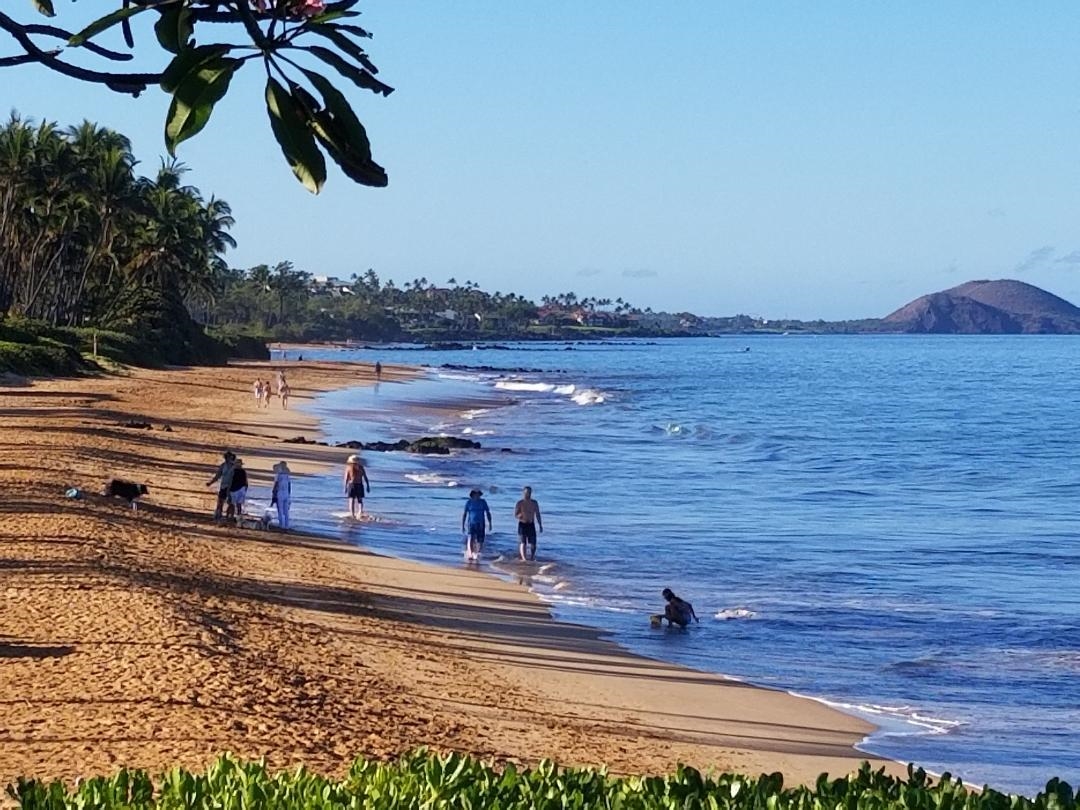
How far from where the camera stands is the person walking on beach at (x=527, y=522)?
20203 millimetres

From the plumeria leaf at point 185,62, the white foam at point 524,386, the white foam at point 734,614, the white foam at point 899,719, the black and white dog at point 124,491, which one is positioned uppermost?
the plumeria leaf at point 185,62

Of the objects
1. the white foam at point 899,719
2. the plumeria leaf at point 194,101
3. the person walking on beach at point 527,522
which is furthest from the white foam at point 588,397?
the plumeria leaf at point 194,101

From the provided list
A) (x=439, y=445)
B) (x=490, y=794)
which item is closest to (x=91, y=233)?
(x=439, y=445)

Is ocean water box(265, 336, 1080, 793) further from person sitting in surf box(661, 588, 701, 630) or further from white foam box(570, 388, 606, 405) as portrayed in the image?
white foam box(570, 388, 606, 405)

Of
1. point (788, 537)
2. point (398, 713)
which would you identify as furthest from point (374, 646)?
point (788, 537)

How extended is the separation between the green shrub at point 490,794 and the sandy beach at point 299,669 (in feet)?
9.67

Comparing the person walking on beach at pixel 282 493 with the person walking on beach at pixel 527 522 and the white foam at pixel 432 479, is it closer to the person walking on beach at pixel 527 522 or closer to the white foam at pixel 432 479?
the person walking on beach at pixel 527 522

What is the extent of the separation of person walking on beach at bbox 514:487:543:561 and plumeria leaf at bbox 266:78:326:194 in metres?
17.4

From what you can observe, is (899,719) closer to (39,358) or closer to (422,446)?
(422,446)

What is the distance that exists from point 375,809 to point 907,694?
33.4ft

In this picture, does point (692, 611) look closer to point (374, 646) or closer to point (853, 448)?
point (374, 646)

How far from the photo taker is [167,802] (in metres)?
4.51

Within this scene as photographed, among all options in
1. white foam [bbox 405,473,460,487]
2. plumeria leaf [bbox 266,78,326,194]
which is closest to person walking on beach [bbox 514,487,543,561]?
white foam [bbox 405,473,460,487]

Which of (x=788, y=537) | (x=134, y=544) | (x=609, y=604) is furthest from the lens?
(x=788, y=537)
